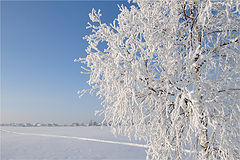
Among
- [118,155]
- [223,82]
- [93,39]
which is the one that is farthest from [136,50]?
[118,155]

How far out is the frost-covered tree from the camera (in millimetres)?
3094

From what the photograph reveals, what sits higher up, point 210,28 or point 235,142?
point 210,28

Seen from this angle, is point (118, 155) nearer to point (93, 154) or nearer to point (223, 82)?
point (93, 154)

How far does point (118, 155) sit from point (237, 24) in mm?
7949

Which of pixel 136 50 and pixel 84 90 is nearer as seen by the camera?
pixel 136 50

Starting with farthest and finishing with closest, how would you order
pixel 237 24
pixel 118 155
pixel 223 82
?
pixel 118 155
pixel 237 24
pixel 223 82

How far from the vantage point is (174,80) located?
3.11 meters

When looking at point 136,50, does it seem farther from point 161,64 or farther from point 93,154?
point 93,154

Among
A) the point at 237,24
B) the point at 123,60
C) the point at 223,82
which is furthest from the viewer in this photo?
the point at 237,24

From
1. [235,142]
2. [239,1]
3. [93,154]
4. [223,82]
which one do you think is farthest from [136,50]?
[93,154]

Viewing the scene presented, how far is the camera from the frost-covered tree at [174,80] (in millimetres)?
3094

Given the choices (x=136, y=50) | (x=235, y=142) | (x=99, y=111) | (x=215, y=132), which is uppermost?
(x=136, y=50)

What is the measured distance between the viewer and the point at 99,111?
13.0 ft

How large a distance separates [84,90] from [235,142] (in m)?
3.10
